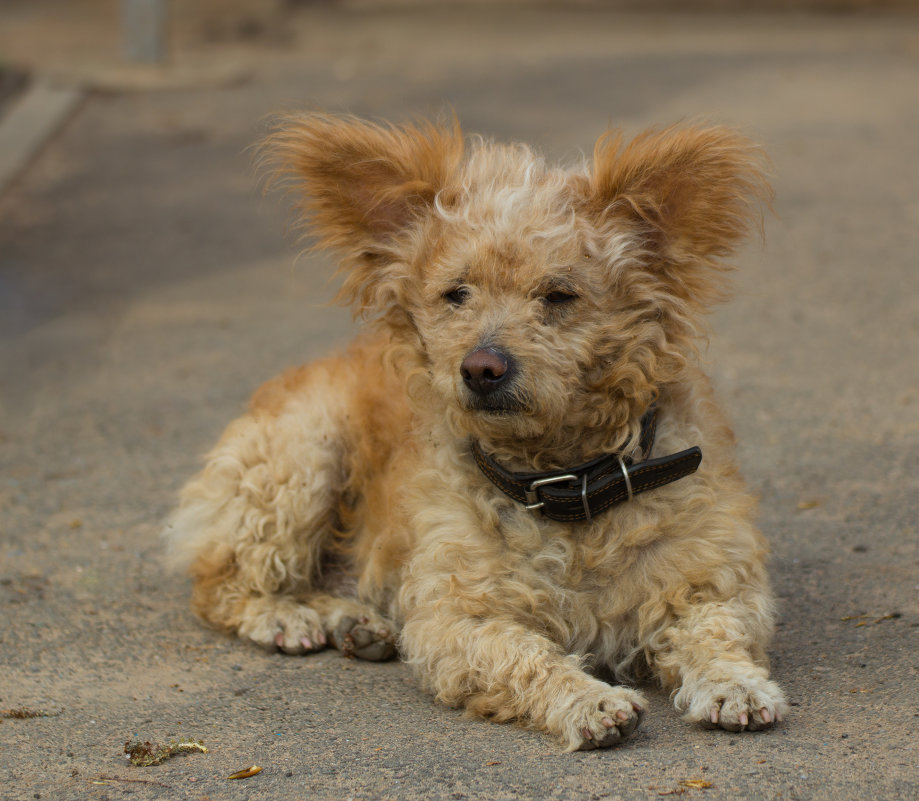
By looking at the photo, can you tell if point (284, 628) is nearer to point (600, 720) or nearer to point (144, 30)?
point (600, 720)

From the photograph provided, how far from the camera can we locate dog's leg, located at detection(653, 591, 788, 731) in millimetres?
3809

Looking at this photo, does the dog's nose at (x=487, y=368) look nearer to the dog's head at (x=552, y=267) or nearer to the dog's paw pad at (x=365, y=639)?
the dog's head at (x=552, y=267)

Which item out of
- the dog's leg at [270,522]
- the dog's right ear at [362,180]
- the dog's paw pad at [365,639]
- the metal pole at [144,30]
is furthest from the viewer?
the metal pole at [144,30]

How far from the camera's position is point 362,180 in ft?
14.8

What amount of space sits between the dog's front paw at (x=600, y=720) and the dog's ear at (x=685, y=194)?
139 cm

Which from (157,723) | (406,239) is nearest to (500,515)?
(406,239)

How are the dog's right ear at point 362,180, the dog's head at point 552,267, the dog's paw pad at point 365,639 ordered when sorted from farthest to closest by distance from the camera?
the dog's paw pad at point 365,639 → the dog's right ear at point 362,180 → the dog's head at point 552,267

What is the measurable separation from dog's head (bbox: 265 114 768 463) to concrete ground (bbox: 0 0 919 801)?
48cm

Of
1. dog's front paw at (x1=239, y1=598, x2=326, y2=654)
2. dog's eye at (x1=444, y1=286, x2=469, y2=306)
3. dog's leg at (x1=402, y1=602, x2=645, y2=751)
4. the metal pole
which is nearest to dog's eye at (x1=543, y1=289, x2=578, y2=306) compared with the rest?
dog's eye at (x1=444, y1=286, x2=469, y2=306)

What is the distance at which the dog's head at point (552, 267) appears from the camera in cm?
403

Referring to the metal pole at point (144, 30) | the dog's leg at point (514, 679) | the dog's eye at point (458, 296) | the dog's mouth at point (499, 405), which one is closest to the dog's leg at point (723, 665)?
the dog's leg at point (514, 679)

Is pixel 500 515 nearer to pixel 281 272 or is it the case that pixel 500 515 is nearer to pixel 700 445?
pixel 700 445

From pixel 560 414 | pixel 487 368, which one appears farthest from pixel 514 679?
pixel 487 368

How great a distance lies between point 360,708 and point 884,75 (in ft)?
44.3
